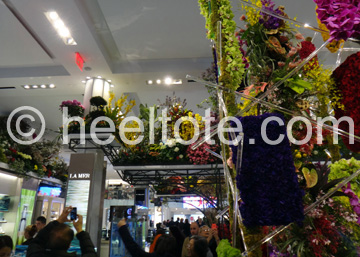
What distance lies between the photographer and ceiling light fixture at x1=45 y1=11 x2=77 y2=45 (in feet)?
15.2

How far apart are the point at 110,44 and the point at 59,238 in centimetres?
481

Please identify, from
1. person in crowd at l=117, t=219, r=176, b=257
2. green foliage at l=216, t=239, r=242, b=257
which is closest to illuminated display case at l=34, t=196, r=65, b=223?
person in crowd at l=117, t=219, r=176, b=257

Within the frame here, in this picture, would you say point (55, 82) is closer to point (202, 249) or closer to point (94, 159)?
point (94, 159)

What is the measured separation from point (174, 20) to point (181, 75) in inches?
64.0

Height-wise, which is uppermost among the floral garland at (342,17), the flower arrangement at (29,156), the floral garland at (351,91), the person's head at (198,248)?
the flower arrangement at (29,156)

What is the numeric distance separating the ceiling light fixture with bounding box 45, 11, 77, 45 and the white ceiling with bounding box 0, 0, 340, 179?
0.11 metres

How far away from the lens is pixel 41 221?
484 centimetres

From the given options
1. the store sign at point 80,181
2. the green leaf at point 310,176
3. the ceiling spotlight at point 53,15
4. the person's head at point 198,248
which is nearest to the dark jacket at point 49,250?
the person's head at point 198,248

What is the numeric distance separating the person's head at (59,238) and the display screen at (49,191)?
27.0ft

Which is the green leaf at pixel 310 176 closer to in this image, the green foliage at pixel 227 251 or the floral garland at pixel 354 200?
the floral garland at pixel 354 200

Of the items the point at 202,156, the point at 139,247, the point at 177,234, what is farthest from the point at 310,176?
the point at 177,234

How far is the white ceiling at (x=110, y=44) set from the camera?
4.74 metres

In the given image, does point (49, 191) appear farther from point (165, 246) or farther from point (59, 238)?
point (59, 238)

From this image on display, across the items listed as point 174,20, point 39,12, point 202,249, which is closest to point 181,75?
point 174,20
